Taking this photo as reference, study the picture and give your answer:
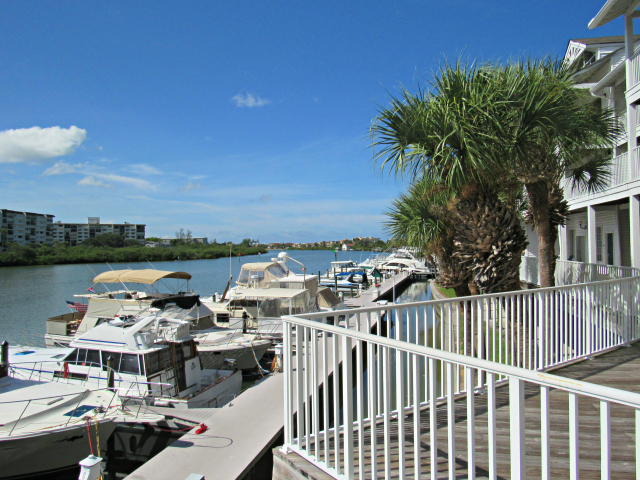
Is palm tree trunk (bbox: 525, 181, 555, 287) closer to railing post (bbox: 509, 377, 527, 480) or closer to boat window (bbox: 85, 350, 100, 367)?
railing post (bbox: 509, 377, 527, 480)

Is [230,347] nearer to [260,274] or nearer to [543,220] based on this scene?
[260,274]

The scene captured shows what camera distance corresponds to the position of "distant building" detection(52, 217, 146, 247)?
5699 inches

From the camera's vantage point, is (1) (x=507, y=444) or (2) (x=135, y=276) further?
Answer: (2) (x=135, y=276)

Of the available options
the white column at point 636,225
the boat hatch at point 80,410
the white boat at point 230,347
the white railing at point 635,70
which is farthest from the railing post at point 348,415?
the white railing at point 635,70

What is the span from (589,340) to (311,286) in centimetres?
1567

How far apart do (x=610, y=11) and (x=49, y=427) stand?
18215 mm

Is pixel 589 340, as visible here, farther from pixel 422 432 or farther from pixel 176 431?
pixel 176 431

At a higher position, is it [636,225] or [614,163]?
[614,163]

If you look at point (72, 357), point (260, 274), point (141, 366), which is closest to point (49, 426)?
point (141, 366)

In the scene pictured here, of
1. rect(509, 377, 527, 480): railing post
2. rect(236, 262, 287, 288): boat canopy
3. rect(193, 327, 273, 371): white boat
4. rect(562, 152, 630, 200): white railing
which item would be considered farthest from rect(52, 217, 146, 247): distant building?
rect(509, 377, 527, 480): railing post

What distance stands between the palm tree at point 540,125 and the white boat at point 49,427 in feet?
30.3

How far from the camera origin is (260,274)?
22.3 metres

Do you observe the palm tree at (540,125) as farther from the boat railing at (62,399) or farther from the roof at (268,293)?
the roof at (268,293)

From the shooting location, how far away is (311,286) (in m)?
20.9
